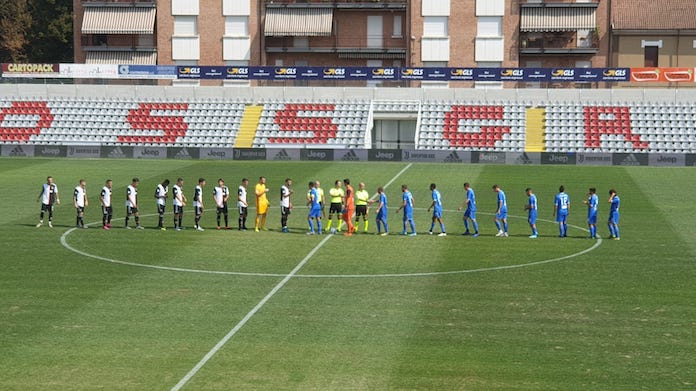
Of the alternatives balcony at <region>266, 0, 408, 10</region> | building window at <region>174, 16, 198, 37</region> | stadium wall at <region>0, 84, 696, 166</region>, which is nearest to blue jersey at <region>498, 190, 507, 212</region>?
stadium wall at <region>0, 84, 696, 166</region>

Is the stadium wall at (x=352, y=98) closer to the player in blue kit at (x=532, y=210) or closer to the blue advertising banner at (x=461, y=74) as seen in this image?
the blue advertising banner at (x=461, y=74)

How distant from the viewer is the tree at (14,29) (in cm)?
9675

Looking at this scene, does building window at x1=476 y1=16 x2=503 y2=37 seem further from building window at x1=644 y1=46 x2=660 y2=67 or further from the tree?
the tree

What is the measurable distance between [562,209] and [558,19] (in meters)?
49.9

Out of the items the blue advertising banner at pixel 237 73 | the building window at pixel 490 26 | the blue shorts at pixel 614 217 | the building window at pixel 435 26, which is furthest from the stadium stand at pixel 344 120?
the blue shorts at pixel 614 217

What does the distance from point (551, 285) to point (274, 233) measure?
12044 millimetres

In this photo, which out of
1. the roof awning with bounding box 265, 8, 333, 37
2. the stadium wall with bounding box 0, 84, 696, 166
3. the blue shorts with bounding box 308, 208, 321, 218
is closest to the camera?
the blue shorts with bounding box 308, 208, 321, 218

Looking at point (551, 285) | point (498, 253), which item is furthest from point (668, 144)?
point (551, 285)

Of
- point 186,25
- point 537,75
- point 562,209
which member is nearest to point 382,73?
point 537,75

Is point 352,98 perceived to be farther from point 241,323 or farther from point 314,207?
point 241,323

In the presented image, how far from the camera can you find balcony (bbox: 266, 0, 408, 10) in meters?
83.0

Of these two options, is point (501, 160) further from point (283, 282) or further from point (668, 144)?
point (283, 282)

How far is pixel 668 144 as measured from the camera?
65250mm

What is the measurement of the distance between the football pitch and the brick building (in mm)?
41956
